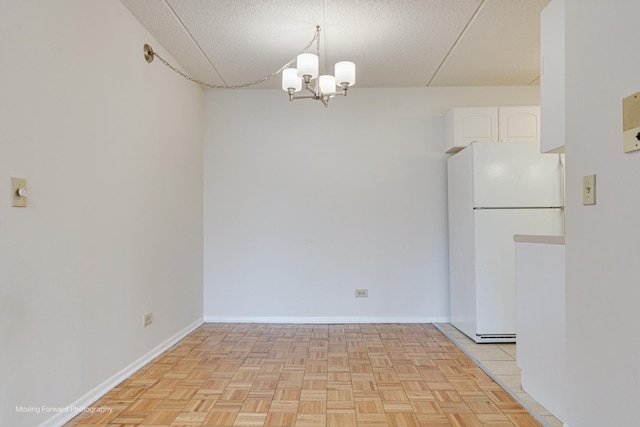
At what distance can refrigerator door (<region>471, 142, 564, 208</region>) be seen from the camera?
332 cm

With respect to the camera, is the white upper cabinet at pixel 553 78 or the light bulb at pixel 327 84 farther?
the light bulb at pixel 327 84

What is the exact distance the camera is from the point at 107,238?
7.93ft

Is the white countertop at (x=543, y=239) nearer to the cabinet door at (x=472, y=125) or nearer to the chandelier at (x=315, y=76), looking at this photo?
the chandelier at (x=315, y=76)

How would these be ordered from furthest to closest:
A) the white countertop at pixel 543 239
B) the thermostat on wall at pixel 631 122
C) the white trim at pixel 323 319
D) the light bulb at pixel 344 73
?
the white trim at pixel 323 319
the light bulb at pixel 344 73
the white countertop at pixel 543 239
the thermostat on wall at pixel 631 122

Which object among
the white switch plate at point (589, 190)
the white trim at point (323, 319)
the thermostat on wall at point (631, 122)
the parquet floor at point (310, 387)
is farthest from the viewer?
the white trim at point (323, 319)

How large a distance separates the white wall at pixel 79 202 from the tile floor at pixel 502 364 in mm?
2429

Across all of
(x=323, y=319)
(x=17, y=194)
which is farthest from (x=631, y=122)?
(x=323, y=319)

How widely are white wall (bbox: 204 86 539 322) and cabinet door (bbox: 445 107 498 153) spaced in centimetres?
32

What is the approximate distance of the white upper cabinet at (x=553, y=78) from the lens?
2.04m

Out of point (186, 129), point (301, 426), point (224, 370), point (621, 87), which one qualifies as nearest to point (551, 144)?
point (621, 87)

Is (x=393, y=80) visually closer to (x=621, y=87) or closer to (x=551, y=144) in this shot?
(x=551, y=144)

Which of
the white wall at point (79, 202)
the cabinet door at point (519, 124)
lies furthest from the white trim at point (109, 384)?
the cabinet door at point (519, 124)

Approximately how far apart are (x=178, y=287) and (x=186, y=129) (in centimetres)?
148

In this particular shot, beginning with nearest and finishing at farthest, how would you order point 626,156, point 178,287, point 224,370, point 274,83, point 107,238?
point 626,156 < point 107,238 < point 224,370 < point 178,287 < point 274,83
